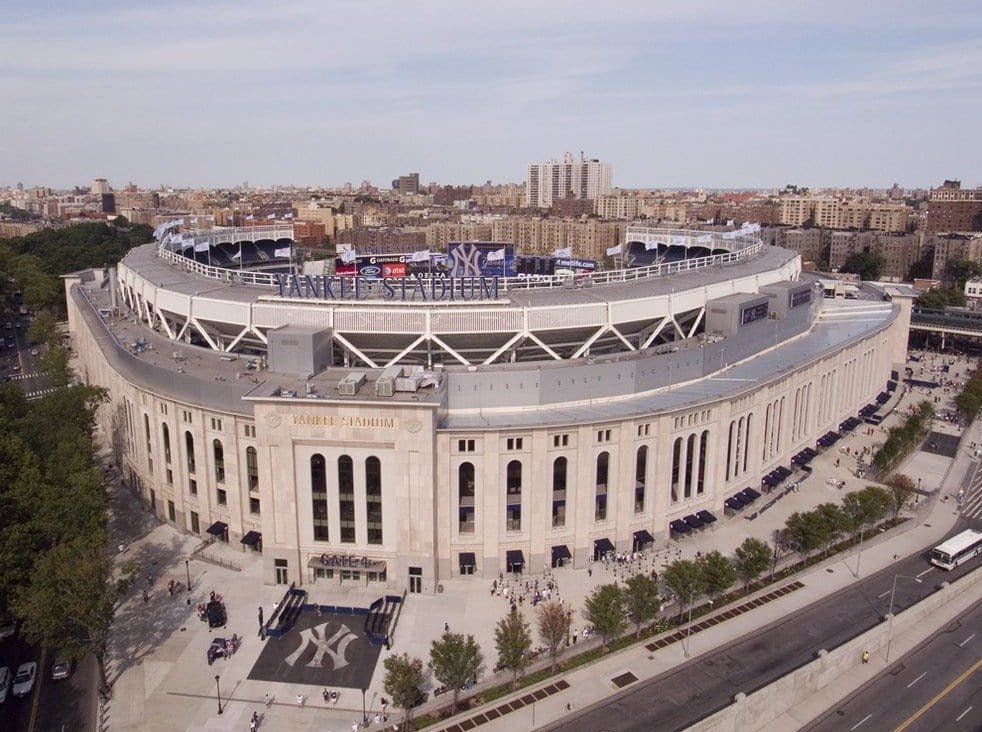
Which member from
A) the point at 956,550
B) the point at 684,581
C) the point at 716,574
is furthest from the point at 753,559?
the point at 956,550

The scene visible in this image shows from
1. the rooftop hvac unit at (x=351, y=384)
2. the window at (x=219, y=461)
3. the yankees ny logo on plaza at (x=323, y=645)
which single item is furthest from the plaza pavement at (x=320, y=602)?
the rooftop hvac unit at (x=351, y=384)

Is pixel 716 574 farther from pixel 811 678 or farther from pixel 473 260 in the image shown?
pixel 473 260

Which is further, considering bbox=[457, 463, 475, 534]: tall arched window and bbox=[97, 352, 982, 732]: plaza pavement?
bbox=[457, 463, 475, 534]: tall arched window

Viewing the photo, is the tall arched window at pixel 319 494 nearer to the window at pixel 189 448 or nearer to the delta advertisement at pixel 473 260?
the window at pixel 189 448

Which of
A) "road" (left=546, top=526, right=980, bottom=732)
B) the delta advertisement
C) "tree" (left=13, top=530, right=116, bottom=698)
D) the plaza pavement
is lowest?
"road" (left=546, top=526, right=980, bottom=732)

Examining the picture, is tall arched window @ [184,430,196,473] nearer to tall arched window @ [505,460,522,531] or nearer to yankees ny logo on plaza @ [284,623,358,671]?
yankees ny logo on plaza @ [284,623,358,671]

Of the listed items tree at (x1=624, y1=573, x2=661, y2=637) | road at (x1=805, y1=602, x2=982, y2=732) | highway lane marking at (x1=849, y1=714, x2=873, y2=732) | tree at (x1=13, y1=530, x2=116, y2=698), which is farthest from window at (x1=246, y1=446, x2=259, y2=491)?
highway lane marking at (x1=849, y1=714, x2=873, y2=732)
